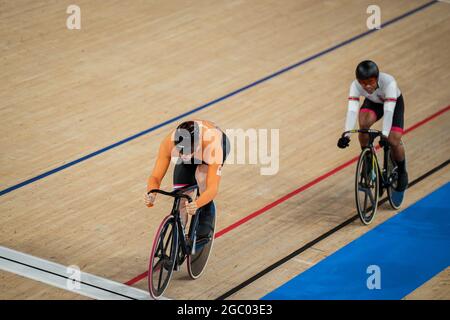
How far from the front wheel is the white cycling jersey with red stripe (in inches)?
9.6

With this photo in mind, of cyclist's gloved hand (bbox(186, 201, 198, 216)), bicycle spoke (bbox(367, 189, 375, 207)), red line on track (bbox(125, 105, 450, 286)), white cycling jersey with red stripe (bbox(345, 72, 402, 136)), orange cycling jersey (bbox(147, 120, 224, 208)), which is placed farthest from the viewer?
bicycle spoke (bbox(367, 189, 375, 207))

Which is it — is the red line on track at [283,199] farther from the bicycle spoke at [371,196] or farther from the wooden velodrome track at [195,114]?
the bicycle spoke at [371,196]

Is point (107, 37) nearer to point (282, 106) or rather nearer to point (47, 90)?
point (47, 90)

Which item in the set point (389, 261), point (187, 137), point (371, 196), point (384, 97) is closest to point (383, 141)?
point (384, 97)

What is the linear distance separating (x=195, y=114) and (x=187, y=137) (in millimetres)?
3026

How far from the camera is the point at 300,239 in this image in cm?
688

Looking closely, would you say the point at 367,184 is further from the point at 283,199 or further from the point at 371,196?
the point at 283,199

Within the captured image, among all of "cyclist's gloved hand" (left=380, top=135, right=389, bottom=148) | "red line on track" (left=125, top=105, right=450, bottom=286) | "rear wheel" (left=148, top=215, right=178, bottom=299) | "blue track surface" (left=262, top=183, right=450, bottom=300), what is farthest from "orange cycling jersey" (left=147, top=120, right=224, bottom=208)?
"cyclist's gloved hand" (left=380, top=135, right=389, bottom=148)

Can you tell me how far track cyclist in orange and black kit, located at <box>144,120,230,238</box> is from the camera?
5.84m

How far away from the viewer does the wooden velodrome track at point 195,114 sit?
266 inches

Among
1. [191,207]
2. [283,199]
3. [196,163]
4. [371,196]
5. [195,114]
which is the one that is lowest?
[191,207]

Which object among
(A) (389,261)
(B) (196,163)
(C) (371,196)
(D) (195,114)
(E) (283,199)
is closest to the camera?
(B) (196,163)

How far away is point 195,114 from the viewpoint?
883 cm

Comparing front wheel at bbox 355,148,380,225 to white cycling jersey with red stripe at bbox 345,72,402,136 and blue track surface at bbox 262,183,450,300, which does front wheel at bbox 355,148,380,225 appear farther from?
white cycling jersey with red stripe at bbox 345,72,402,136
